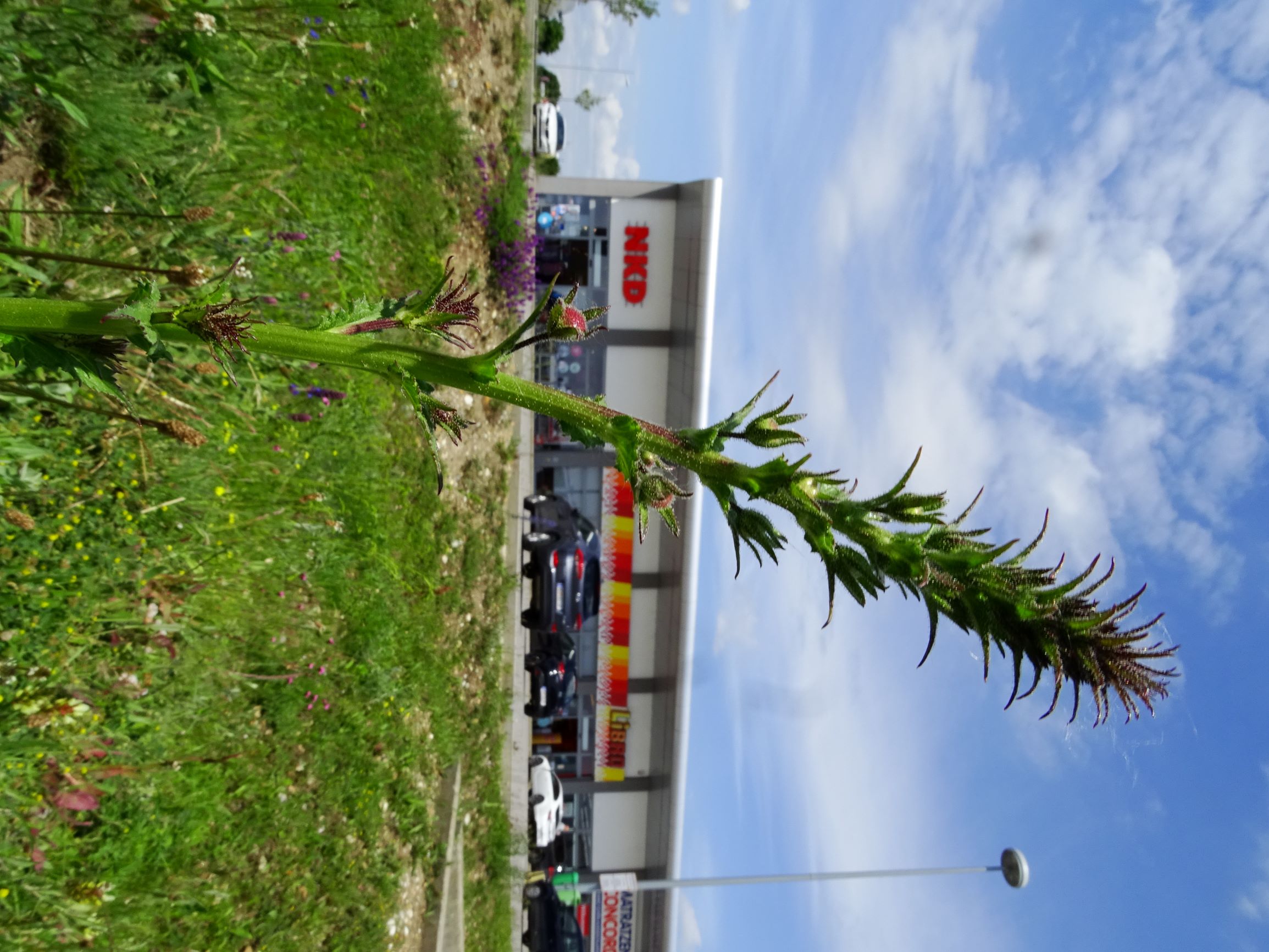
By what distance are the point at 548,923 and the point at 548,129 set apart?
21.7 metres

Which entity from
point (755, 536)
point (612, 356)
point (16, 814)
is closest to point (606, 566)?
point (612, 356)

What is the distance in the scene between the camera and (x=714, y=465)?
212 centimetres

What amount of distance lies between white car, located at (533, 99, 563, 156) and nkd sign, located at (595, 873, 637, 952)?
20.1 meters

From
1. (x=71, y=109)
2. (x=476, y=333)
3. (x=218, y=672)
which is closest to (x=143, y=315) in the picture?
(x=71, y=109)

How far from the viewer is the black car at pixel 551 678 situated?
592 inches

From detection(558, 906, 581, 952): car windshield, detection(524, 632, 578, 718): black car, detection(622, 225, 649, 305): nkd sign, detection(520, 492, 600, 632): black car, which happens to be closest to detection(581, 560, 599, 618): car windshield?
detection(520, 492, 600, 632): black car

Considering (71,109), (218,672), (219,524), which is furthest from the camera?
(218,672)

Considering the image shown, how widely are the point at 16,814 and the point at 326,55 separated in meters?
7.19

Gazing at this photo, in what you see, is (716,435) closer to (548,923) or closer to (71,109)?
(71,109)

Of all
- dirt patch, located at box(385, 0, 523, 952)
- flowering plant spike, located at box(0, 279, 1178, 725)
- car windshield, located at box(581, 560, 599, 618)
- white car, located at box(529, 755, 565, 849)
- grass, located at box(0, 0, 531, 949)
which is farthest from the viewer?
white car, located at box(529, 755, 565, 849)

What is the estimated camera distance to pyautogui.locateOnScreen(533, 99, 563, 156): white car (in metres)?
22.5

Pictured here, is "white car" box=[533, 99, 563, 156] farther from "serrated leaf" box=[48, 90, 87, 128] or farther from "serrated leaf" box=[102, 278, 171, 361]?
"serrated leaf" box=[102, 278, 171, 361]

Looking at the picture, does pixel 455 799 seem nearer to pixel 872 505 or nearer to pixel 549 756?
pixel 549 756

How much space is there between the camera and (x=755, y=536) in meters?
2.09
